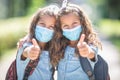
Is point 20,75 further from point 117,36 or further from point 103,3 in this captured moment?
point 103,3

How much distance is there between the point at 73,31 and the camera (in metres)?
2.71

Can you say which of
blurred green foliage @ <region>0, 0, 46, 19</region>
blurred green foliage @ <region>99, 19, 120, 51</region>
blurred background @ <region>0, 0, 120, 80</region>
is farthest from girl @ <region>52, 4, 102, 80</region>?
blurred green foliage @ <region>99, 19, 120, 51</region>

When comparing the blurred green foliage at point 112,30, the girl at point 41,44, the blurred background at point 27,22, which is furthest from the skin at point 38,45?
the blurred green foliage at point 112,30

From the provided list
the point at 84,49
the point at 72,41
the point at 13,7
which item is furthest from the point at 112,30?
the point at 84,49

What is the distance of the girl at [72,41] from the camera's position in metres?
2.72

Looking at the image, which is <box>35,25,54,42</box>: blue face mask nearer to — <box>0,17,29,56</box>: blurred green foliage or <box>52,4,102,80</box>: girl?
<box>52,4,102,80</box>: girl

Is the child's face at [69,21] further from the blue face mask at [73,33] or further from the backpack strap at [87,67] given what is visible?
the backpack strap at [87,67]

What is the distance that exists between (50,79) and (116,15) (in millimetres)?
7790

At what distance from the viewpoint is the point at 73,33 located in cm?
271

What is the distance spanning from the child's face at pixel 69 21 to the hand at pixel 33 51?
174 millimetres

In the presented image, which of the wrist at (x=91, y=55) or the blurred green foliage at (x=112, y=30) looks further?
the blurred green foliage at (x=112, y=30)

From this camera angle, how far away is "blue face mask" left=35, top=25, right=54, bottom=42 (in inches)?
107

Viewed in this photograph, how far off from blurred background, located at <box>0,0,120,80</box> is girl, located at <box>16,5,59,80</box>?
2.33 ft

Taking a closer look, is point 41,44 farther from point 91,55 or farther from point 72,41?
point 91,55
